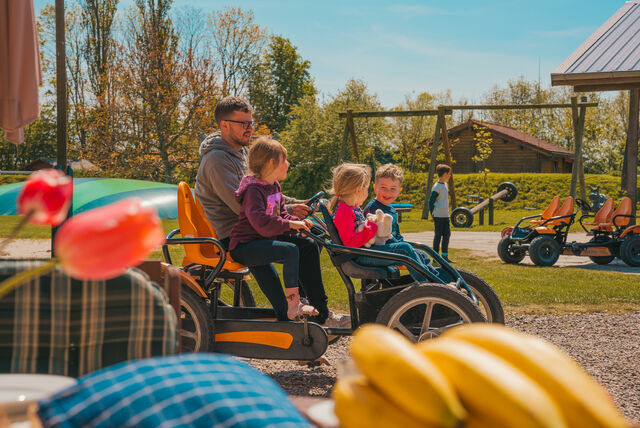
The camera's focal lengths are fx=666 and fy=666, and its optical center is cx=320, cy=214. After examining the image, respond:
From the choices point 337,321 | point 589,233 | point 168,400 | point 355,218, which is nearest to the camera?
point 168,400

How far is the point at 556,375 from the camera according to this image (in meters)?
0.80

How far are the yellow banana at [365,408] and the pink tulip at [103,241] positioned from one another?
31 centimetres

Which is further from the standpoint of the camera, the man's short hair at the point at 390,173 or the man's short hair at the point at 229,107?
the man's short hair at the point at 390,173

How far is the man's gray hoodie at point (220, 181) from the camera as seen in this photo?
4555 mm

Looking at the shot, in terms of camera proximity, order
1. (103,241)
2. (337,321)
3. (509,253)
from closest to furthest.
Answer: (103,241) < (337,321) < (509,253)

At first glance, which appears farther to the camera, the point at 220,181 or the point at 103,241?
the point at 220,181

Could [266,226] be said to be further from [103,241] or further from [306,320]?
[103,241]

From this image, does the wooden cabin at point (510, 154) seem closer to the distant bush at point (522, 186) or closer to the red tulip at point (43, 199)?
the distant bush at point (522, 186)

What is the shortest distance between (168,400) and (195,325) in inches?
135

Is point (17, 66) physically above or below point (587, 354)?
above

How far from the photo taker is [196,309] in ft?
13.8

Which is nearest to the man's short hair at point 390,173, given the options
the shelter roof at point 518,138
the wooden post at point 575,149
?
the wooden post at point 575,149

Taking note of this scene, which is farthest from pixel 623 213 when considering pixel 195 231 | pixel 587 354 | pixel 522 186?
pixel 522 186

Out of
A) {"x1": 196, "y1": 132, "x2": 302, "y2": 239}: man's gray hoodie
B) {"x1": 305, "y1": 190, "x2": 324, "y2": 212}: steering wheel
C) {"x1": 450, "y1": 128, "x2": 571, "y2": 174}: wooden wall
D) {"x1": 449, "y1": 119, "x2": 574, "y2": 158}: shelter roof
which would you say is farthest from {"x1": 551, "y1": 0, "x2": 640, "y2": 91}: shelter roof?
{"x1": 450, "y1": 128, "x2": 571, "y2": 174}: wooden wall
